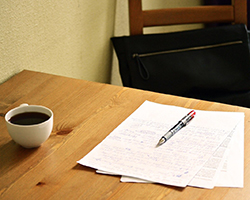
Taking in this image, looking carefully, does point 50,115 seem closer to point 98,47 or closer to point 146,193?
point 146,193

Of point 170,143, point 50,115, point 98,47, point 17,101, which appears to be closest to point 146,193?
point 170,143

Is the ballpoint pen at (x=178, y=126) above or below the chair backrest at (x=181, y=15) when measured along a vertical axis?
below

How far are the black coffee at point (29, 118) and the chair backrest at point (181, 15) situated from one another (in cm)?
73

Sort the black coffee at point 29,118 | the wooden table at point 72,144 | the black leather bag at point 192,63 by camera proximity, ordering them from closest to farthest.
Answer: the wooden table at point 72,144 → the black coffee at point 29,118 → the black leather bag at point 192,63

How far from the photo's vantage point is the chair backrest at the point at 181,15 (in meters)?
1.35

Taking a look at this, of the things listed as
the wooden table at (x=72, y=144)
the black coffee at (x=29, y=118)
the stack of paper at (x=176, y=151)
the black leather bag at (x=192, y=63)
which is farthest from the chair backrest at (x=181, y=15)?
the black coffee at (x=29, y=118)

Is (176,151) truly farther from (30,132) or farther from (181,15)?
(181,15)

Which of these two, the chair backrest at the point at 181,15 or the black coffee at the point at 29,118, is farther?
the chair backrest at the point at 181,15

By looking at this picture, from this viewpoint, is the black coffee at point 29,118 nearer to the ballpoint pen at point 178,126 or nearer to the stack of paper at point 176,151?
the stack of paper at point 176,151

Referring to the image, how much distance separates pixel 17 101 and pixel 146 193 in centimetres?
46

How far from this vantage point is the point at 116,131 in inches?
29.8

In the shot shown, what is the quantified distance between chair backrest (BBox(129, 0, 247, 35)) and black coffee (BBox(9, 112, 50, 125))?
2.41 feet

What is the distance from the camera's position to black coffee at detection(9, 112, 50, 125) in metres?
0.70

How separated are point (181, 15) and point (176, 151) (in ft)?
2.75
